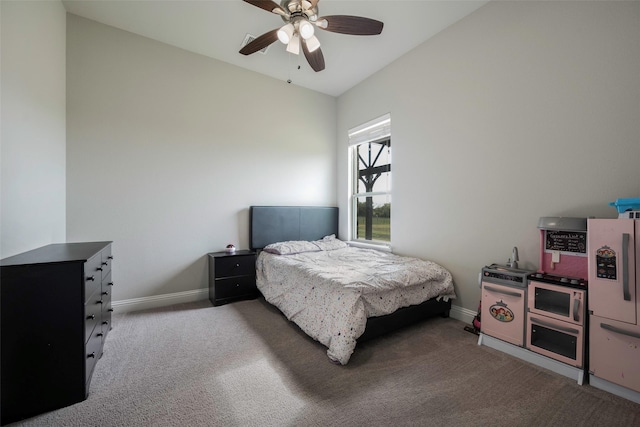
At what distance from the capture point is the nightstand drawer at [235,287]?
3098mm

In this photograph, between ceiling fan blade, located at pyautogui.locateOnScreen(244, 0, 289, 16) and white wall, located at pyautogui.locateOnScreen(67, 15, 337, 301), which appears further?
white wall, located at pyautogui.locateOnScreen(67, 15, 337, 301)

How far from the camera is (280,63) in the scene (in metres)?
3.44

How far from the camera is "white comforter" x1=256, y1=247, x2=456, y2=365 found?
6.30 feet

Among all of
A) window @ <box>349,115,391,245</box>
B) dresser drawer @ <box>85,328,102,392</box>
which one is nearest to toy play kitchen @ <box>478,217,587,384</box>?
window @ <box>349,115,391,245</box>

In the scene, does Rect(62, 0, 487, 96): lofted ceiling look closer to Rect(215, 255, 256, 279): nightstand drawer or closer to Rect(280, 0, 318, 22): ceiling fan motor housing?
Rect(280, 0, 318, 22): ceiling fan motor housing

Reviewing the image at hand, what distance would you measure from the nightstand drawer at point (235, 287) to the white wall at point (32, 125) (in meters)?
1.63

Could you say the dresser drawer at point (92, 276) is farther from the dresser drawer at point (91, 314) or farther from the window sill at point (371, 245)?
the window sill at point (371, 245)

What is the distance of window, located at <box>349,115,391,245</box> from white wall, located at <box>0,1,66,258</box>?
356cm

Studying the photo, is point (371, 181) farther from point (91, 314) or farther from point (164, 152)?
point (91, 314)

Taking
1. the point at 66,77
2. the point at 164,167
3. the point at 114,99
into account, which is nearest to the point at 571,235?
the point at 164,167

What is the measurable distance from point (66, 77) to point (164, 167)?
122 cm

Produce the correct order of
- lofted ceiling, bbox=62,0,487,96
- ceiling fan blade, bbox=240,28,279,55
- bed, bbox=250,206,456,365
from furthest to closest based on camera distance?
lofted ceiling, bbox=62,0,487,96
ceiling fan blade, bbox=240,28,279,55
bed, bbox=250,206,456,365

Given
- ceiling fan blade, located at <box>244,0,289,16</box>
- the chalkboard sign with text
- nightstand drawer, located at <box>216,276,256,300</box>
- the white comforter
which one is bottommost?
nightstand drawer, located at <box>216,276,256,300</box>

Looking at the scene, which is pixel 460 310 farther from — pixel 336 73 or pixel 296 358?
pixel 336 73
